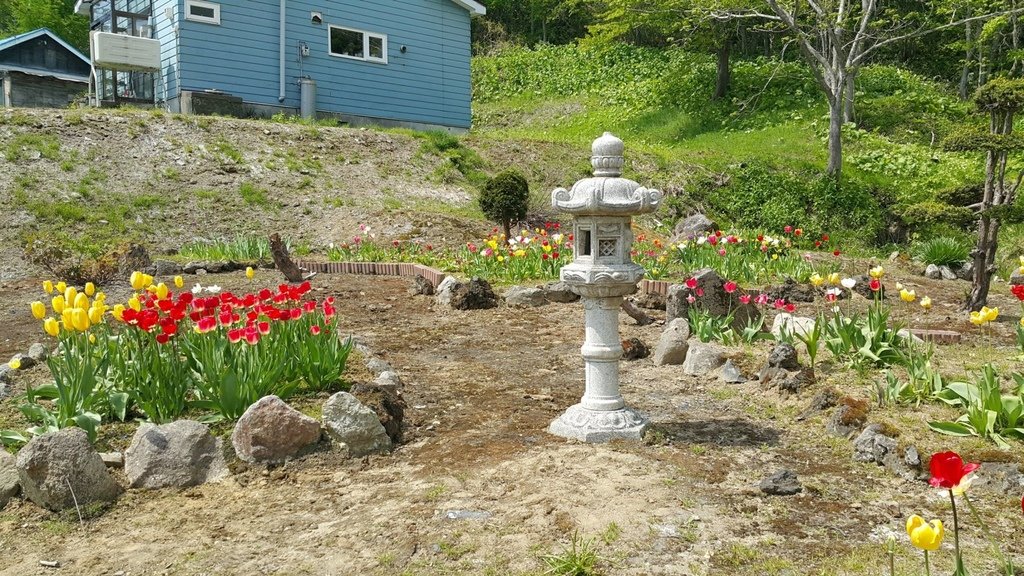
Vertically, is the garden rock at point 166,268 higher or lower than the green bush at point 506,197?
lower

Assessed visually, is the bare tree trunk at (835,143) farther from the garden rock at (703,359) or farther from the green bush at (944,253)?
the garden rock at (703,359)

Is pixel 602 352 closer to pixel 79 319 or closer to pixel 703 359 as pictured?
pixel 703 359

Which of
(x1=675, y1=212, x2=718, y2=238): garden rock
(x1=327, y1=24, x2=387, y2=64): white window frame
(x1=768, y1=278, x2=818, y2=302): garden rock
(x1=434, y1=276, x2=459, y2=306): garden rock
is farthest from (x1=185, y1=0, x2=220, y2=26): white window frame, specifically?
(x1=768, y1=278, x2=818, y2=302): garden rock

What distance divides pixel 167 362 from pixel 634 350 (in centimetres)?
346

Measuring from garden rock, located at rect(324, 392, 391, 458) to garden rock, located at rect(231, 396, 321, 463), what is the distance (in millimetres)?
141

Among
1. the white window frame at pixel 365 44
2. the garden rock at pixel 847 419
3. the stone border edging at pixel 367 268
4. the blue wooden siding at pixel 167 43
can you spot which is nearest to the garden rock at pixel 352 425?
the garden rock at pixel 847 419

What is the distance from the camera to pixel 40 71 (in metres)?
27.6

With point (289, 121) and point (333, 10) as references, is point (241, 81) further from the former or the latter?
point (333, 10)

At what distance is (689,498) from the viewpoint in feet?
11.3

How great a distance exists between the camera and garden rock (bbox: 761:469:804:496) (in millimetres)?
3479

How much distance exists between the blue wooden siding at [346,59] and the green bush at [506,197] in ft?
29.8

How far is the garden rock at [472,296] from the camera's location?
8.49 meters

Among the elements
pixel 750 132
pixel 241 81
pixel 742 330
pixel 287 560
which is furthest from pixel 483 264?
pixel 750 132

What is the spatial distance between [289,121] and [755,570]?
16500 millimetres
